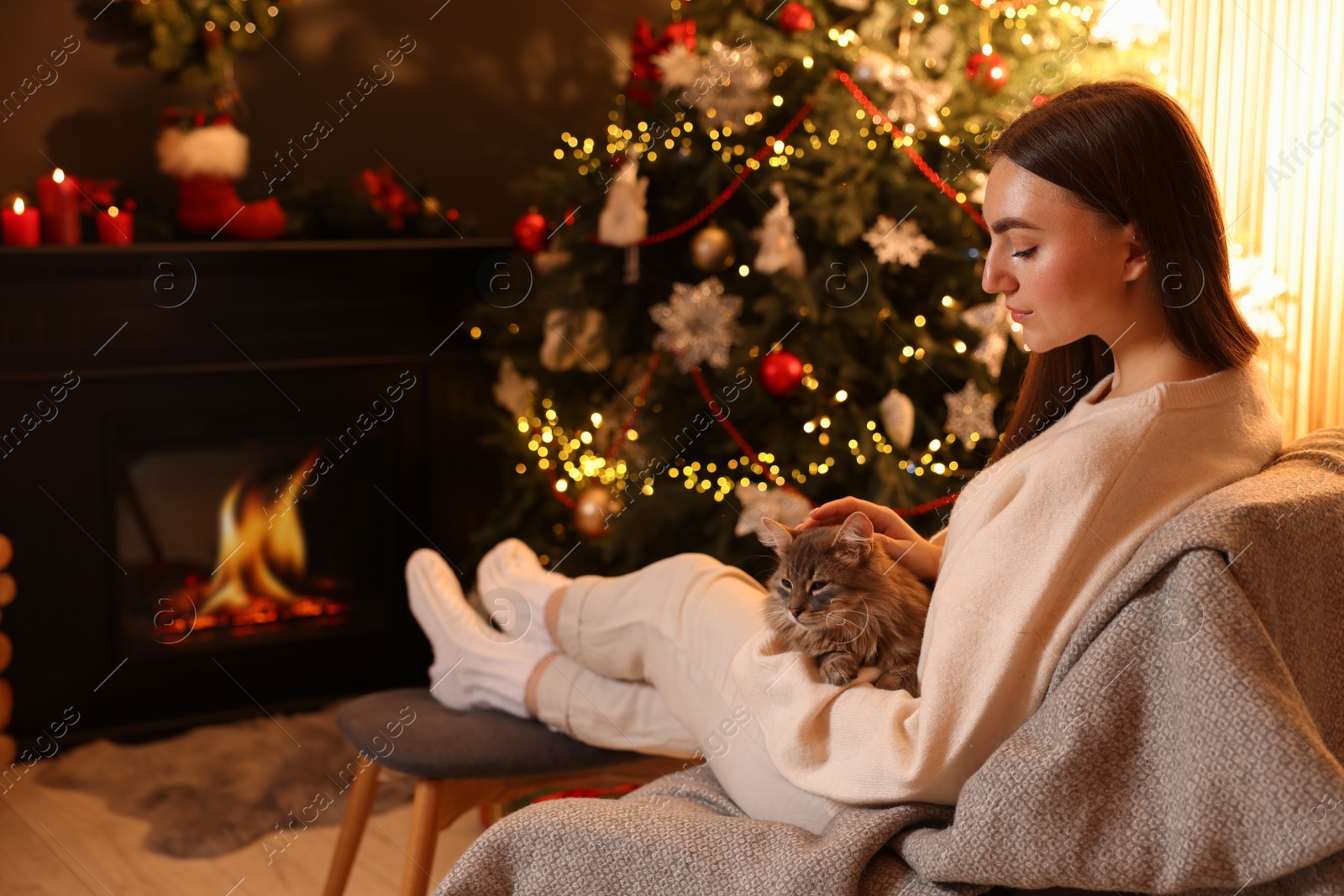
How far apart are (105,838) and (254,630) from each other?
0.84 meters

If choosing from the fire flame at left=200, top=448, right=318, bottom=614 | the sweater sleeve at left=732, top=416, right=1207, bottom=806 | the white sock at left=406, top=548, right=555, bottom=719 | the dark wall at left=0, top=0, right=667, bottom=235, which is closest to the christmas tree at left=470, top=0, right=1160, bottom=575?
the dark wall at left=0, top=0, right=667, bottom=235

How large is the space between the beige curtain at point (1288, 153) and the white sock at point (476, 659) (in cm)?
185

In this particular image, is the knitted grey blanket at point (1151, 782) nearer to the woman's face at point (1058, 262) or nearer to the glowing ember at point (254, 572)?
the woman's face at point (1058, 262)

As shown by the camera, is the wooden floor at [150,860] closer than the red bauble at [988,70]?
Yes

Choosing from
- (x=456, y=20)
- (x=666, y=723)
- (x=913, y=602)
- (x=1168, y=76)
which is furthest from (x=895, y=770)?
(x=456, y=20)

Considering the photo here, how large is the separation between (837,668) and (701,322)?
144cm

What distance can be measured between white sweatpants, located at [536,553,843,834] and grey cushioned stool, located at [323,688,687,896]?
0.05 m

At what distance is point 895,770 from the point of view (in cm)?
112

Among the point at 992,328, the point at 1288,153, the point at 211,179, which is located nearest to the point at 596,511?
the point at 992,328

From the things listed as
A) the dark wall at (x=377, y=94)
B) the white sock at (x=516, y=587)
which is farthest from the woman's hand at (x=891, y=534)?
the dark wall at (x=377, y=94)

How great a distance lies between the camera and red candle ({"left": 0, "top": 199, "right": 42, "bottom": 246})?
276 cm

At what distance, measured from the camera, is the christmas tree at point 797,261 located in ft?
8.56

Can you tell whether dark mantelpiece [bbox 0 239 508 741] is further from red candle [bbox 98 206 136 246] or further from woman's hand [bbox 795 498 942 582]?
woman's hand [bbox 795 498 942 582]

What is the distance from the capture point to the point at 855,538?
4.61 feet
